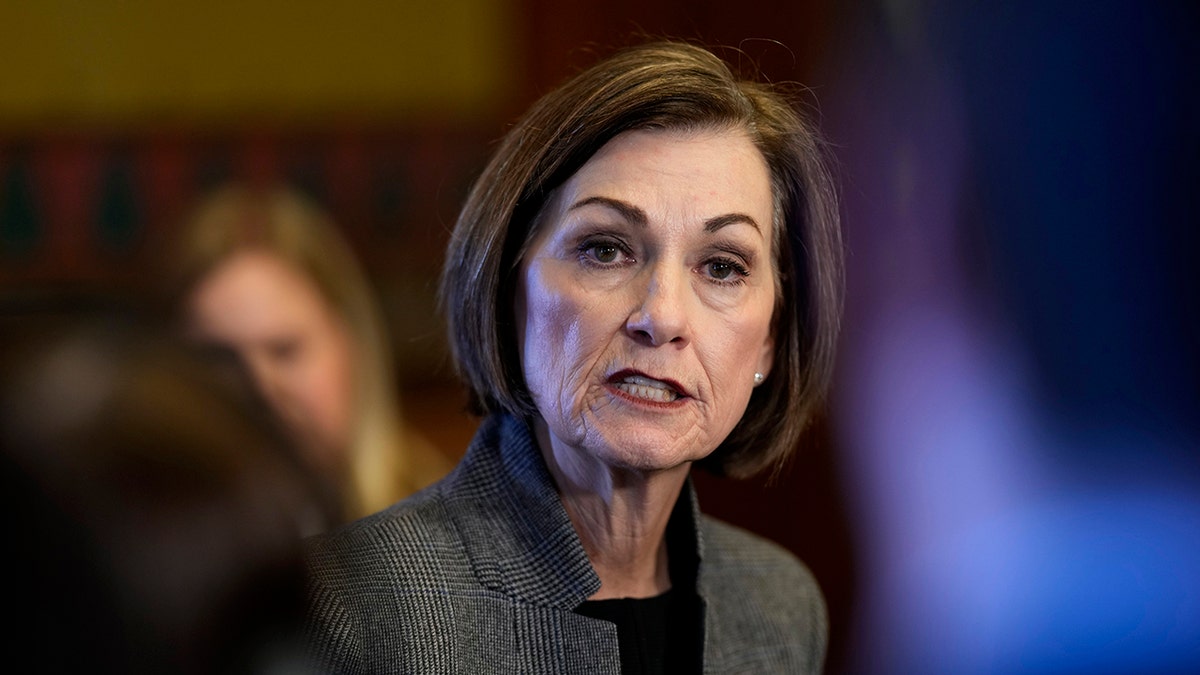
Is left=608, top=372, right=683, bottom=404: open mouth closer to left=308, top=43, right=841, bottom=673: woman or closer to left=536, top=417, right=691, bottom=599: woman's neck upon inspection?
left=308, top=43, right=841, bottom=673: woman

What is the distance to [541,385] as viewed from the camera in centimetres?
143

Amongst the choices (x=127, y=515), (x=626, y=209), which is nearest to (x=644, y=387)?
(x=626, y=209)

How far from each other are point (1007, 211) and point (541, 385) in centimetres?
181

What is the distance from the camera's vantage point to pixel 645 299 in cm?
137

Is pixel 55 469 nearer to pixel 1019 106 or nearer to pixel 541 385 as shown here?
pixel 541 385

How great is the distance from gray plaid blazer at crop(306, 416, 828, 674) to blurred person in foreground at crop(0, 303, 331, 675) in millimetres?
584

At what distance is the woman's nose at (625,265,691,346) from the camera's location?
53.2 inches

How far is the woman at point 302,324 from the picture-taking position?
236cm

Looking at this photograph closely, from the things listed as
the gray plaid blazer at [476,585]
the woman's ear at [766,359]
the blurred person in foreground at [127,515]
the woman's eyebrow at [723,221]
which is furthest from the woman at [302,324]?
the blurred person in foreground at [127,515]

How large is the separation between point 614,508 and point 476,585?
0.19 m

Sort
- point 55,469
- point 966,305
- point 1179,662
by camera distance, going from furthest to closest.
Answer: point 966,305 → point 1179,662 → point 55,469

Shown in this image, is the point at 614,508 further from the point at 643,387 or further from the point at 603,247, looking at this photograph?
the point at 603,247

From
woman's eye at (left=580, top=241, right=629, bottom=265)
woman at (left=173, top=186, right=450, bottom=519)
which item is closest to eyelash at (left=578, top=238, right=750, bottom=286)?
woman's eye at (left=580, top=241, right=629, bottom=265)

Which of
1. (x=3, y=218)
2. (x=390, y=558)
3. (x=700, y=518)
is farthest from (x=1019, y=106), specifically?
(x=3, y=218)
